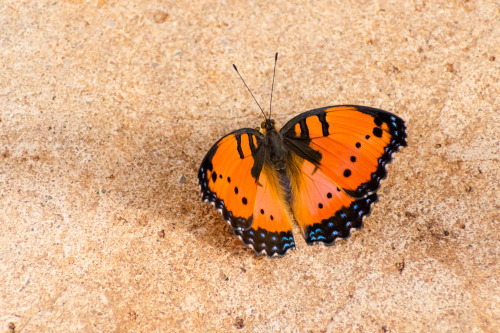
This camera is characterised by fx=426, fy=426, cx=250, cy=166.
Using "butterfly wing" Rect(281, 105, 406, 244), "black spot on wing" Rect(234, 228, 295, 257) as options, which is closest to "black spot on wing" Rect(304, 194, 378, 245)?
"butterfly wing" Rect(281, 105, 406, 244)

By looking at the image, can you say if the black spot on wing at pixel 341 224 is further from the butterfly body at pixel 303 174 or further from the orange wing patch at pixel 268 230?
the orange wing patch at pixel 268 230

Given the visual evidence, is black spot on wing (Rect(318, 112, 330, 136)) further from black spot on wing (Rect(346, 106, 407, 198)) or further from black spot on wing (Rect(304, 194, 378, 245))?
black spot on wing (Rect(304, 194, 378, 245))

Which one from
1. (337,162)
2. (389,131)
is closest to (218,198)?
(337,162)

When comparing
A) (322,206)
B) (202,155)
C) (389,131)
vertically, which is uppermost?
(389,131)

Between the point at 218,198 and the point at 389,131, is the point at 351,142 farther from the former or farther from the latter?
the point at 218,198

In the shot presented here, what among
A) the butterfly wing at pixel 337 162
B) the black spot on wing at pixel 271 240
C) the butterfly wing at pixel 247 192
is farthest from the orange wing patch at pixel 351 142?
the black spot on wing at pixel 271 240

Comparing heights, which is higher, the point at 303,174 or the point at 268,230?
the point at 303,174

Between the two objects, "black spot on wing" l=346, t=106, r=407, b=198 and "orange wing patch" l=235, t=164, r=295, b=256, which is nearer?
"black spot on wing" l=346, t=106, r=407, b=198
